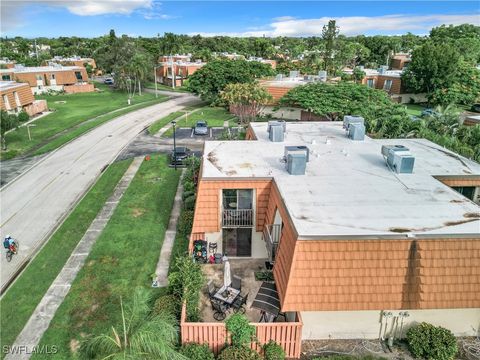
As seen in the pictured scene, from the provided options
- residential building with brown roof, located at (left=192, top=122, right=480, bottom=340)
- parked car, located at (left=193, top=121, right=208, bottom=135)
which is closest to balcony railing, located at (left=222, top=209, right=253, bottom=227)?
residential building with brown roof, located at (left=192, top=122, right=480, bottom=340)

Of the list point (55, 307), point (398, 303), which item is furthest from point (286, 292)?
point (55, 307)

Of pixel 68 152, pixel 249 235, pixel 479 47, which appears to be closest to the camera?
pixel 249 235

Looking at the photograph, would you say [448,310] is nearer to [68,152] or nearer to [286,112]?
[68,152]

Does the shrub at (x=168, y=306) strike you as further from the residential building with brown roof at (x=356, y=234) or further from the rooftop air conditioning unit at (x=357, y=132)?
the rooftop air conditioning unit at (x=357, y=132)

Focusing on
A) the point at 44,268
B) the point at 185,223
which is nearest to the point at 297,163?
the point at 185,223

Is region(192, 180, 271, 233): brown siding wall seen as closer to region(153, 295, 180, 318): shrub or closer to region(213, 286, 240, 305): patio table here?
region(213, 286, 240, 305): patio table

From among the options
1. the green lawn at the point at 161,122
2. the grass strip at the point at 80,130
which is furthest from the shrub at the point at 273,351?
the green lawn at the point at 161,122
